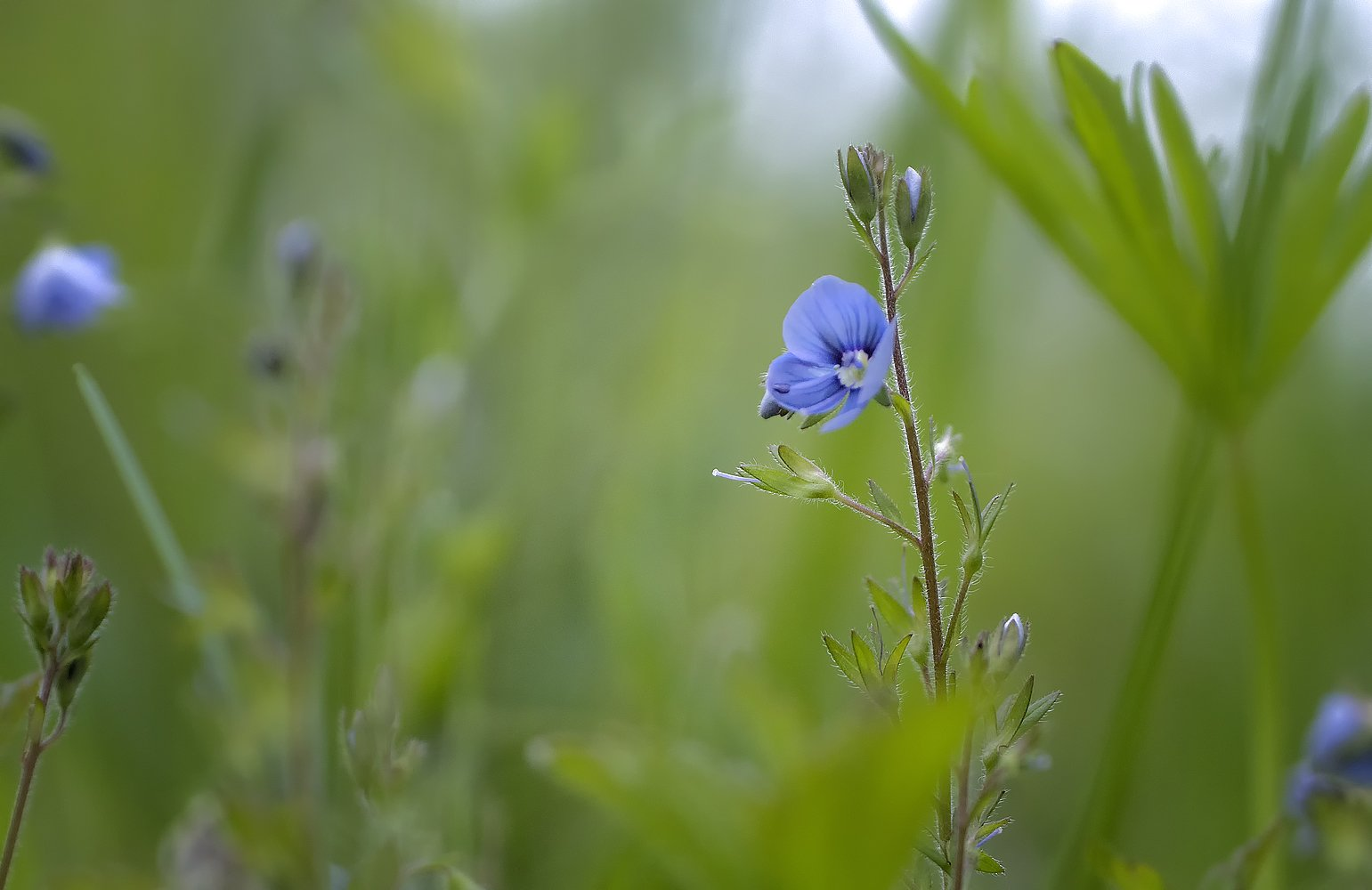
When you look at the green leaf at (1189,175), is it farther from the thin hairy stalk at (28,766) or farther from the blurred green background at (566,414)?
the thin hairy stalk at (28,766)

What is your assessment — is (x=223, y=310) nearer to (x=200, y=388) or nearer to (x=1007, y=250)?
(x=200, y=388)

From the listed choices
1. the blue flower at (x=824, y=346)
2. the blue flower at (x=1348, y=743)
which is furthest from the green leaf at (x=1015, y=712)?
the blue flower at (x=1348, y=743)

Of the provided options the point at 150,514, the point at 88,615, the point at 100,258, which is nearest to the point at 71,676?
the point at 88,615

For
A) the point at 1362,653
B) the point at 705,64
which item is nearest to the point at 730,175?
the point at 705,64

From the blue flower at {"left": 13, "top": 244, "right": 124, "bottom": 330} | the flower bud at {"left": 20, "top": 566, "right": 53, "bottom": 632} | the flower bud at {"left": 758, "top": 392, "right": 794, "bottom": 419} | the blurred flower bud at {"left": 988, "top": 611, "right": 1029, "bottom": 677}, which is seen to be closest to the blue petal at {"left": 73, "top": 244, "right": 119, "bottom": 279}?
the blue flower at {"left": 13, "top": 244, "right": 124, "bottom": 330}

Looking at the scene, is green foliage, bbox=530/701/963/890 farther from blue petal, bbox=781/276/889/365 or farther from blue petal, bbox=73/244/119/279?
blue petal, bbox=73/244/119/279
